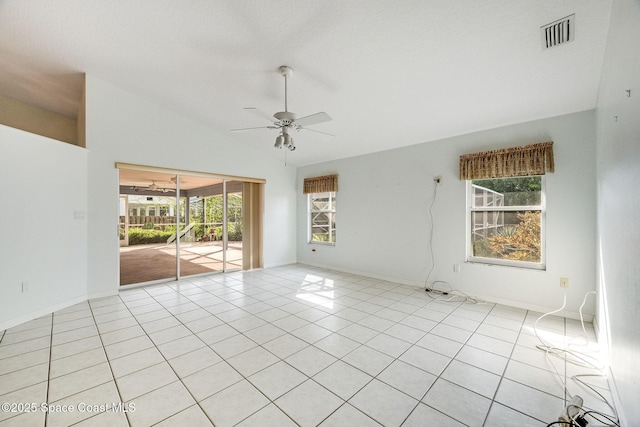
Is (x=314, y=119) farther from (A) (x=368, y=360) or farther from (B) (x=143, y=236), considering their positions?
(B) (x=143, y=236)

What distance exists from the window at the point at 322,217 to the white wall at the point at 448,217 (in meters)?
0.20

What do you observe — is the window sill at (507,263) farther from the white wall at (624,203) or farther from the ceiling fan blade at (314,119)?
the ceiling fan blade at (314,119)

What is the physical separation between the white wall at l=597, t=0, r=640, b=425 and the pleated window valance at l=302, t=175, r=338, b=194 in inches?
163

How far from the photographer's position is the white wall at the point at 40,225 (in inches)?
113

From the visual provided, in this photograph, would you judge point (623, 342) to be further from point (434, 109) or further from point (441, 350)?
point (434, 109)

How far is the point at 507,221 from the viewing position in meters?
3.59

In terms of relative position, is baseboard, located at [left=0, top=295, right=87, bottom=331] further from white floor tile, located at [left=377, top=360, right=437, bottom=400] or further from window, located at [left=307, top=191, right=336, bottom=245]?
window, located at [left=307, top=191, right=336, bottom=245]

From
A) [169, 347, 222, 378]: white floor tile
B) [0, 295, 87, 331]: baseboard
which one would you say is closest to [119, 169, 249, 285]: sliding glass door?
[0, 295, 87, 331]: baseboard

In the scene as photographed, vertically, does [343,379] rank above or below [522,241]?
below

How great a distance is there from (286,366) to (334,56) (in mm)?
3046

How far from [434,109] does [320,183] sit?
3016mm

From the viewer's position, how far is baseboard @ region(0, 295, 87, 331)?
2.82m

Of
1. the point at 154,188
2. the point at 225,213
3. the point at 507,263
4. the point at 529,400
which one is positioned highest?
the point at 154,188

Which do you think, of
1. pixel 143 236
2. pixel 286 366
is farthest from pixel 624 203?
pixel 143 236
